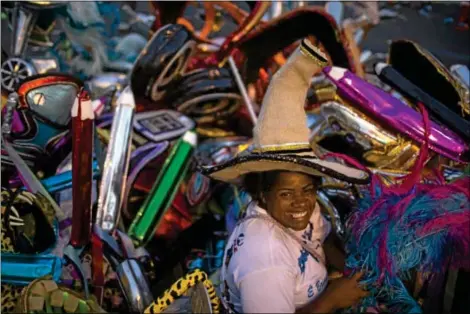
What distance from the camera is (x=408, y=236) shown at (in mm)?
1455

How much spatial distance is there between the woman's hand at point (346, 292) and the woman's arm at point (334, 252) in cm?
15

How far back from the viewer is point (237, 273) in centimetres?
142

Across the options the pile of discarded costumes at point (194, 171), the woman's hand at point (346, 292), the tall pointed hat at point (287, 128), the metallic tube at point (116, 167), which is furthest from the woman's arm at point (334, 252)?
the metallic tube at point (116, 167)

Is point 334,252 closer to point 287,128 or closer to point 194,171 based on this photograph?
point 287,128

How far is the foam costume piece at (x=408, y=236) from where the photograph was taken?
1.43m

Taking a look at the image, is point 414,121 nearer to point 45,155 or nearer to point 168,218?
point 168,218

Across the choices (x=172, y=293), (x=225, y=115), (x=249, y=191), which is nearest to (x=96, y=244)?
(x=172, y=293)

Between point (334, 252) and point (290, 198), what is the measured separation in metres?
0.30

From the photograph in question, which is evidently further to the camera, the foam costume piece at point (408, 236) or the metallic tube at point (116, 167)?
the metallic tube at point (116, 167)

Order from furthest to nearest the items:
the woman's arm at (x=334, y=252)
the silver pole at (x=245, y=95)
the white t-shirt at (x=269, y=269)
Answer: the silver pole at (x=245, y=95)
the woman's arm at (x=334, y=252)
the white t-shirt at (x=269, y=269)

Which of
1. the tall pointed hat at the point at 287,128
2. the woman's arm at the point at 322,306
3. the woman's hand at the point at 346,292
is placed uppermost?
the tall pointed hat at the point at 287,128

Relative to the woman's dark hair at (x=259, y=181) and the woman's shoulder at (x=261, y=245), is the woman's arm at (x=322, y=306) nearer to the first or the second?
the woman's shoulder at (x=261, y=245)

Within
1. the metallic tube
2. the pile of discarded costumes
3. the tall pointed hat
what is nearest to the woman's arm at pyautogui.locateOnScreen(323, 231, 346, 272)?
the pile of discarded costumes

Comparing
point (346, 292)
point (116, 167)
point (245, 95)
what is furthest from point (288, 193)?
point (245, 95)
